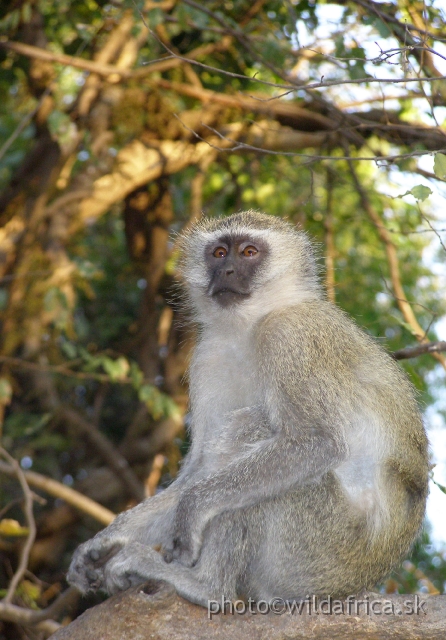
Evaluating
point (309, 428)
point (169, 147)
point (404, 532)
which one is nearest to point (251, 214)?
point (309, 428)

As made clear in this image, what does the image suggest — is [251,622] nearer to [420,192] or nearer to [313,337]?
[313,337]

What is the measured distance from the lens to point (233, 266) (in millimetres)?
5004

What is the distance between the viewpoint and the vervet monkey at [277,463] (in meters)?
4.01

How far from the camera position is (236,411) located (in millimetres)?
4547

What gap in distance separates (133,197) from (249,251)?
13.1ft

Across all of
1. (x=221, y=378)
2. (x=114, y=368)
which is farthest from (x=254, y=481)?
(x=114, y=368)

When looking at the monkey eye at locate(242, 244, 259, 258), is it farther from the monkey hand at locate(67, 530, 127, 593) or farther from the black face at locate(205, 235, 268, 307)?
the monkey hand at locate(67, 530, 127, 593)

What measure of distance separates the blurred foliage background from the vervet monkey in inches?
59.7

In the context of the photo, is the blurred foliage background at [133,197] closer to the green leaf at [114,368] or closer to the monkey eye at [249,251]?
the green leaf at [114,368]

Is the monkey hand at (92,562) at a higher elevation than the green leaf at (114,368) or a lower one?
higher

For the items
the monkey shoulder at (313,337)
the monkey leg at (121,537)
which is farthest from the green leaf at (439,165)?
the monkey leg at (121,537)

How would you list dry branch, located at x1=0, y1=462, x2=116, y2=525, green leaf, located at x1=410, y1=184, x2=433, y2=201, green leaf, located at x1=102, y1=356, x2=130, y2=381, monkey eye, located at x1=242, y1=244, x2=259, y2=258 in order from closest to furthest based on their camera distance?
green leaf, located at x1=410, y1=184, x2=433, y2=201, monkey eye, located at x1=242, y1=244, x2=259, y2=258, dry branch, located at x1=0, y1=462, x2=116, y2=525, green leaf, located at x1=102, y1=356, x2=130, y2=381

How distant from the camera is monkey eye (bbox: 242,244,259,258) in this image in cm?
511

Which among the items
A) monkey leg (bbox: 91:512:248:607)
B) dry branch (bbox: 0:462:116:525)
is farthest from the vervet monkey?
dry branch (bbox: 0:462:116:525)
